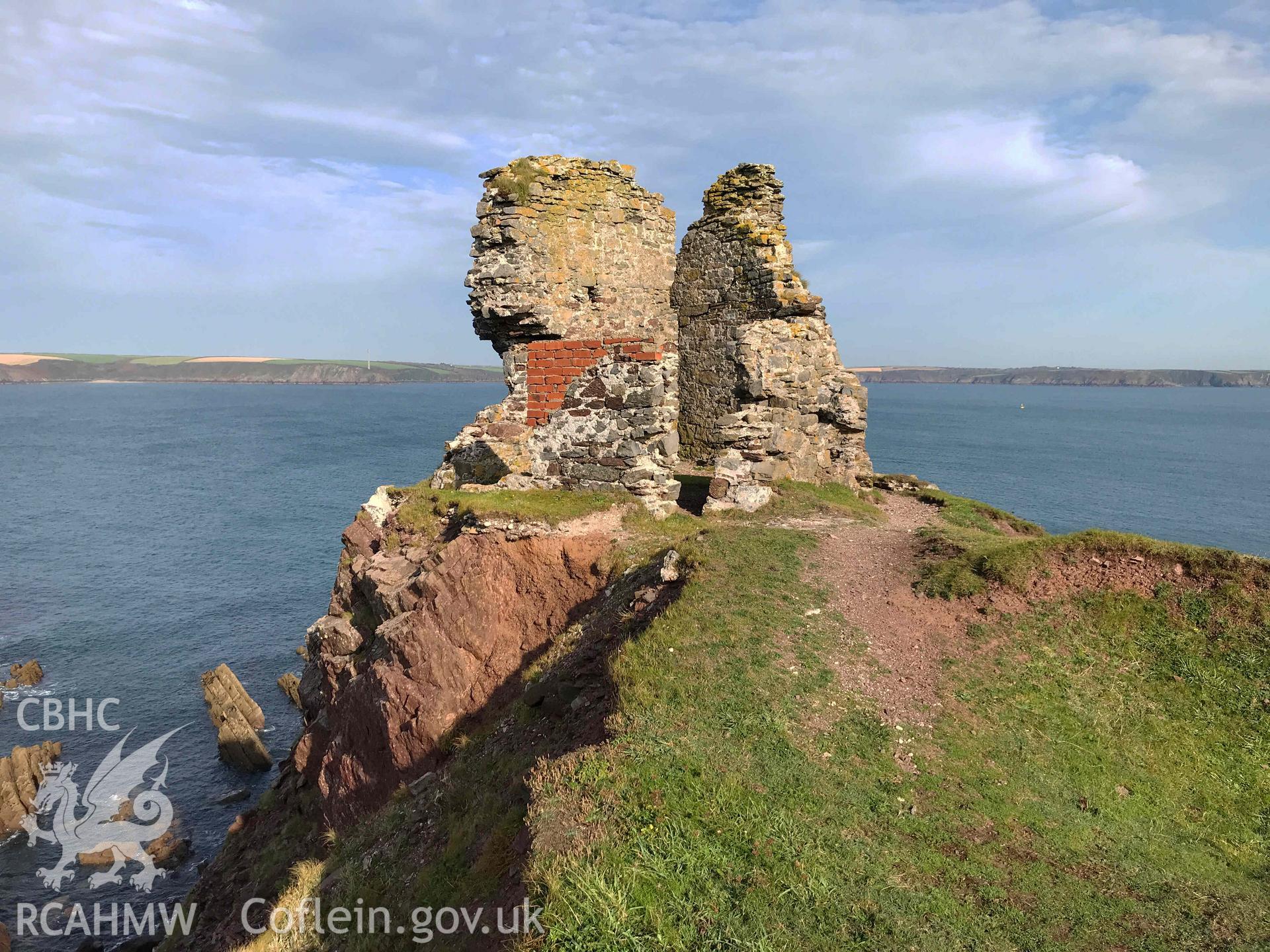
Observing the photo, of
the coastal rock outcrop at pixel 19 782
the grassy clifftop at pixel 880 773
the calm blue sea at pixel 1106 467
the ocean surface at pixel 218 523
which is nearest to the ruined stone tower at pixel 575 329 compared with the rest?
the grassy clifftop at pixel 880 773

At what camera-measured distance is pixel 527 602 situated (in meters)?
12.2

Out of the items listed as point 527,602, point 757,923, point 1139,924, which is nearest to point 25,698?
point 527,602

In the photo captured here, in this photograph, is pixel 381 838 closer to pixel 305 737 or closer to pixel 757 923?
pixel 757 923

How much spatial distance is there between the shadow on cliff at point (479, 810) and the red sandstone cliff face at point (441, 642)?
36 centimetres

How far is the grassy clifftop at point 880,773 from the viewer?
5.58m

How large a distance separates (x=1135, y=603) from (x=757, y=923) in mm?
8413

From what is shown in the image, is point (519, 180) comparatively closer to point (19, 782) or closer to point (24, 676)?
point (19, 782)

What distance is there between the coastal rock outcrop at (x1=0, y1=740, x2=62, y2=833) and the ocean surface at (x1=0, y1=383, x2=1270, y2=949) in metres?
0.93

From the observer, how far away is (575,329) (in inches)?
701

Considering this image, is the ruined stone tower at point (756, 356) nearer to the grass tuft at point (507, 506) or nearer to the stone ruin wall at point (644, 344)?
the stone ruin wall at point (644, 344)

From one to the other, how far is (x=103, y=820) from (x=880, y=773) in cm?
3002

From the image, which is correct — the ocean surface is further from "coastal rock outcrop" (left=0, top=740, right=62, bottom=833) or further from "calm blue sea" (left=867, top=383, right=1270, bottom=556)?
"coastal rock outcrop" (left=0, top=740, right=62, bottom=833)

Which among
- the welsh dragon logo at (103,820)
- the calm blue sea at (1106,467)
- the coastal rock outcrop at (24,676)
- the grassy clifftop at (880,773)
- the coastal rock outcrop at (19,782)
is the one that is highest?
the grassy clifftop at (880,773)

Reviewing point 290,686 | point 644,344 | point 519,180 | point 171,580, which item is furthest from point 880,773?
point 171,580
